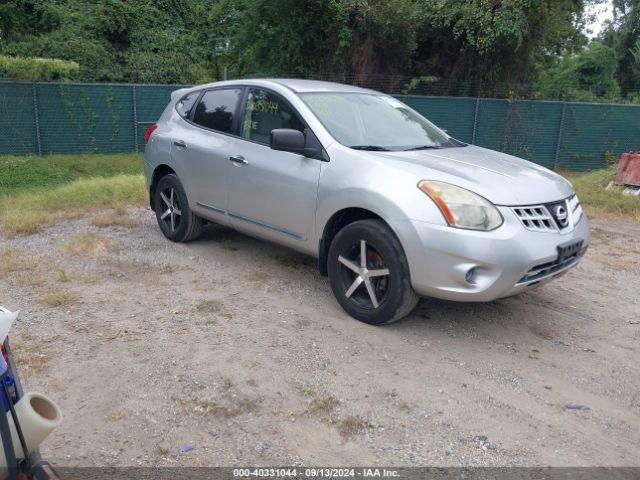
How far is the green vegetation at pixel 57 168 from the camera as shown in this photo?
12.4 metres

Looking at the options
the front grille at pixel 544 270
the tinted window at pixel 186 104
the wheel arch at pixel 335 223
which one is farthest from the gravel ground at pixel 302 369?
the tinted window at pixel 186 104

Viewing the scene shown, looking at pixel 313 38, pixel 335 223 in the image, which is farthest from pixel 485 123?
pixel 335 223

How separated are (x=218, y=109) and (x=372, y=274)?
2.54 m

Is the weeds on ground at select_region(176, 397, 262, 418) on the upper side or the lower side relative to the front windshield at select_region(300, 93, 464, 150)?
lower

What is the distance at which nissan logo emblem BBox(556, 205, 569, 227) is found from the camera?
13.8 feet

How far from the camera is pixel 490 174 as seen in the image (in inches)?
169

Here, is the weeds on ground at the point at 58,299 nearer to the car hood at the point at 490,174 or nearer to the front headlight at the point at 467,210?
the car hood at the point at 490,174

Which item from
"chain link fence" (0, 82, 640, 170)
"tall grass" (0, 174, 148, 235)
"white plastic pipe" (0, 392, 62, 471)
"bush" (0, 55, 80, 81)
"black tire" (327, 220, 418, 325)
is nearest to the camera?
"white plastic pipe" (0, 392, 62, 471)

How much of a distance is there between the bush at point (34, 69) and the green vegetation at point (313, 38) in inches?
37.2

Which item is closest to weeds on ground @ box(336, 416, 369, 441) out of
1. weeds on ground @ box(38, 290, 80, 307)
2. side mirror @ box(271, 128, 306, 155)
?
side mirror @ box(271, 128, 306, 155)

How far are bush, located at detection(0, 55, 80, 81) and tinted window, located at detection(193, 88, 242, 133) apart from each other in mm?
10839

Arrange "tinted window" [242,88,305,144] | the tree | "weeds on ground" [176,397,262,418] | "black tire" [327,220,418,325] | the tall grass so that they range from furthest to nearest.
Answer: the tree, the tall grass, "tinted window" [242,88,305,144], "black tire" [327,220,418,325], "weeds on ground" [176,397,262,418]

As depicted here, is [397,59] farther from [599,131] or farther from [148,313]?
[148,313]

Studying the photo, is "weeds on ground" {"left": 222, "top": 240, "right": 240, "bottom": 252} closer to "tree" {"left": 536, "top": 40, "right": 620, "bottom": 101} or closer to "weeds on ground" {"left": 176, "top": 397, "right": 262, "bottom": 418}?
"weeds on ground" {"left": 176, "top": 397, "right": 262, "bottom": 418}
